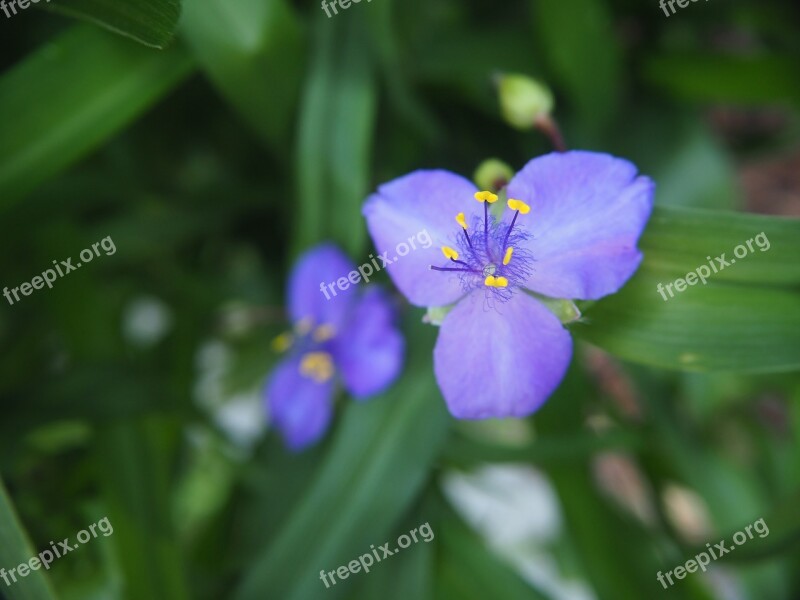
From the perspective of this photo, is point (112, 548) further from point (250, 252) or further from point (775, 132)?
point (775, 132)

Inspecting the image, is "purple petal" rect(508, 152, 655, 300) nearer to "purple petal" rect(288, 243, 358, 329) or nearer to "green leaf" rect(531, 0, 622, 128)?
"purple petal" rect(288, 243, 358, 329)

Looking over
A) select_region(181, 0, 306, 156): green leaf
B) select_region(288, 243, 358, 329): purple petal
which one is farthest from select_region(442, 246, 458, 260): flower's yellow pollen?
select_region(181, 0, 306, 156): green leaf

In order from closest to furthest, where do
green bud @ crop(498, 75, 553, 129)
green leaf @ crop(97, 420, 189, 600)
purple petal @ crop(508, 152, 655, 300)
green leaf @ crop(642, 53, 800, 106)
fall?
purple petal @ crop(508, 152, 655, 300), green bud @ crop(498, 75, 553, 129), green leaf @ crop(97, 420, 189, 600), green leaf @ crop(642, 53, 800, 106)

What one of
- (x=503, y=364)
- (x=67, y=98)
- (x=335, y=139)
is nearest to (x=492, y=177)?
(x=503, y=364)

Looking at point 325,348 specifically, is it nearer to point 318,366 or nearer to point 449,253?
point 318,366

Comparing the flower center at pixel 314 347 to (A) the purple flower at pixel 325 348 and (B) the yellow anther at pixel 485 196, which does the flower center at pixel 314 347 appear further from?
(B) the yellow anther at pixel 485 196

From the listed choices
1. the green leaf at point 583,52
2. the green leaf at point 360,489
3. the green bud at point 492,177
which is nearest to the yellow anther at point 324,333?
the green leaf at point 360,489
